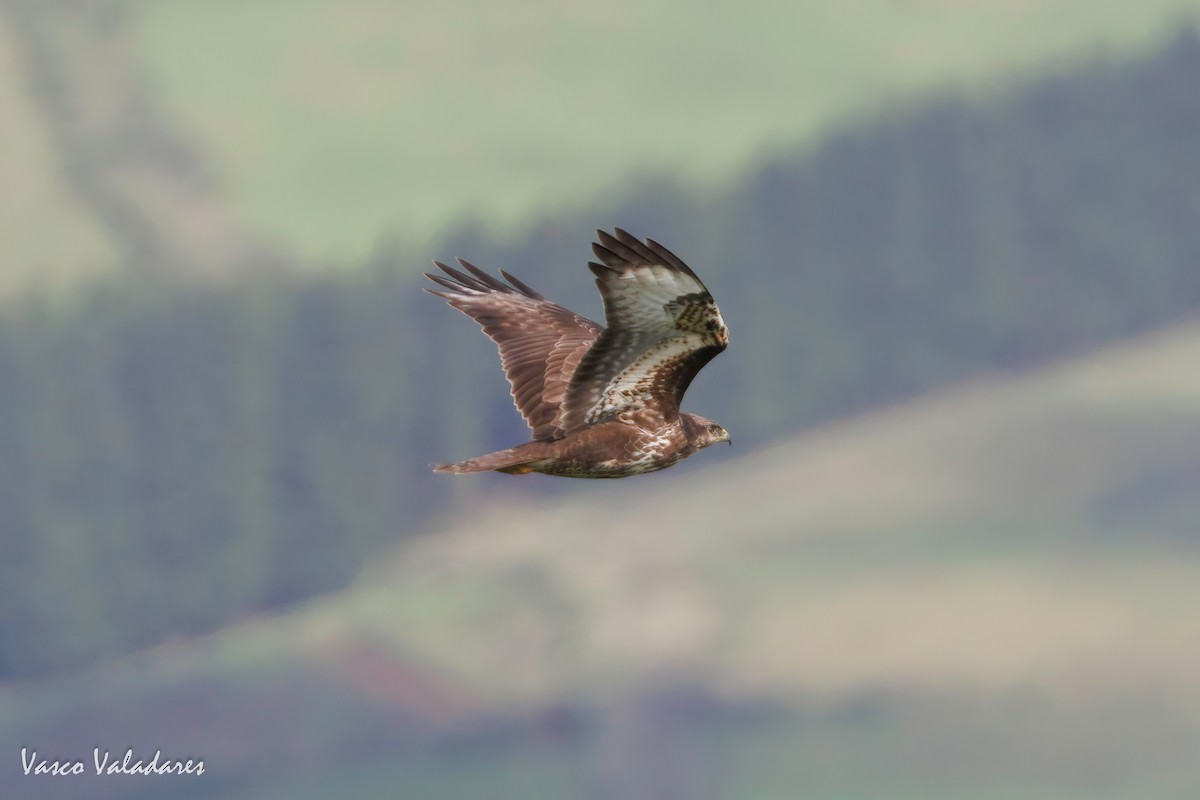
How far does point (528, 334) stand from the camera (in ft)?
50.9

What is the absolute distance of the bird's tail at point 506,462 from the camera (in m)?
12.7

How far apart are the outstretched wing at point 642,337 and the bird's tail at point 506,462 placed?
1.35 feet

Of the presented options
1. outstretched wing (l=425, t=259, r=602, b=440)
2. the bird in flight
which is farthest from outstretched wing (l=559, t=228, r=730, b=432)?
outstretched wing (l=425, t=259, r=602, b=440)

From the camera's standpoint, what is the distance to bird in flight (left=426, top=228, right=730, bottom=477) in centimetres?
1220

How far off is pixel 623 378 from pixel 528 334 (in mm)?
2524

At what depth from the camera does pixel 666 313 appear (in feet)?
41.0

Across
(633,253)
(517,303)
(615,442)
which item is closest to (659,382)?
(615,442)

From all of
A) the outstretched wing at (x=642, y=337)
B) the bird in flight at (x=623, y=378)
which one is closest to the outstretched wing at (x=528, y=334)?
the bird in flight at (x=623, y=378)

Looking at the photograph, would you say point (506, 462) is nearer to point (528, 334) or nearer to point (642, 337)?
point (642, 337)

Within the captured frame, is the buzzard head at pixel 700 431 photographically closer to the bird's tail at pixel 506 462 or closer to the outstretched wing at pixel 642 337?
the outstretched wing at pixel 642 337

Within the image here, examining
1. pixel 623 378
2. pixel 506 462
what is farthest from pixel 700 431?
pixel 506 462

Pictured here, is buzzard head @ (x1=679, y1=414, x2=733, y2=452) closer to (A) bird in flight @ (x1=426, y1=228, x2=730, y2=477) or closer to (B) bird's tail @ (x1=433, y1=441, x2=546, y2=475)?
(A) bird in flight @ (x1=426, y1=228, x2=730, y2=477)

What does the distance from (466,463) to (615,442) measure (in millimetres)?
1216

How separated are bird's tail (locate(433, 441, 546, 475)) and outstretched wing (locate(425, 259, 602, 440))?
36 cm
